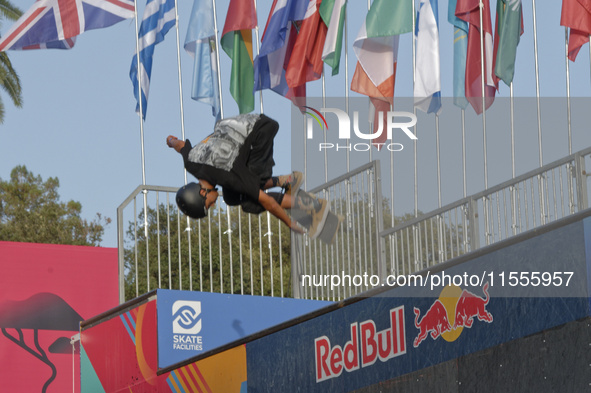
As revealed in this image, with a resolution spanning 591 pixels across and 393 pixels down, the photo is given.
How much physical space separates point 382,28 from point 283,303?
446 cm

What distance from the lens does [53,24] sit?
13.7 meters

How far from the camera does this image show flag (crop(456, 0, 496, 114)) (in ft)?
41.0

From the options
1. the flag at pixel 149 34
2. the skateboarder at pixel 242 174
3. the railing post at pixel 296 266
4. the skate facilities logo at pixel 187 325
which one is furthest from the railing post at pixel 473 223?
the flag at pixel 149 34

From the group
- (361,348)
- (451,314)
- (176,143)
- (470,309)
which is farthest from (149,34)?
(470,309)

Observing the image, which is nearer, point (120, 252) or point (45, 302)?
point (120, 252)

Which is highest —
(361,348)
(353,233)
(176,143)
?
(176,143)

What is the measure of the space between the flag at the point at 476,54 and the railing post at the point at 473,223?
4.15 m

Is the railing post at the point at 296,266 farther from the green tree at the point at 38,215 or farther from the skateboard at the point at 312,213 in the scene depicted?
the green tree at the point at 38,215

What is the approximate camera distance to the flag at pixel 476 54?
12.5 m

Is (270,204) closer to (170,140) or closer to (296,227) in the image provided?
(296,227)

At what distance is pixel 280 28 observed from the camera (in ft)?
42.8

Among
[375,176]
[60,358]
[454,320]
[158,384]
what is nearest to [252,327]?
[158,384]

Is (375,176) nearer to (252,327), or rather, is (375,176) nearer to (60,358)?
(252,327)

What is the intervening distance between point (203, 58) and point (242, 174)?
6730mm
